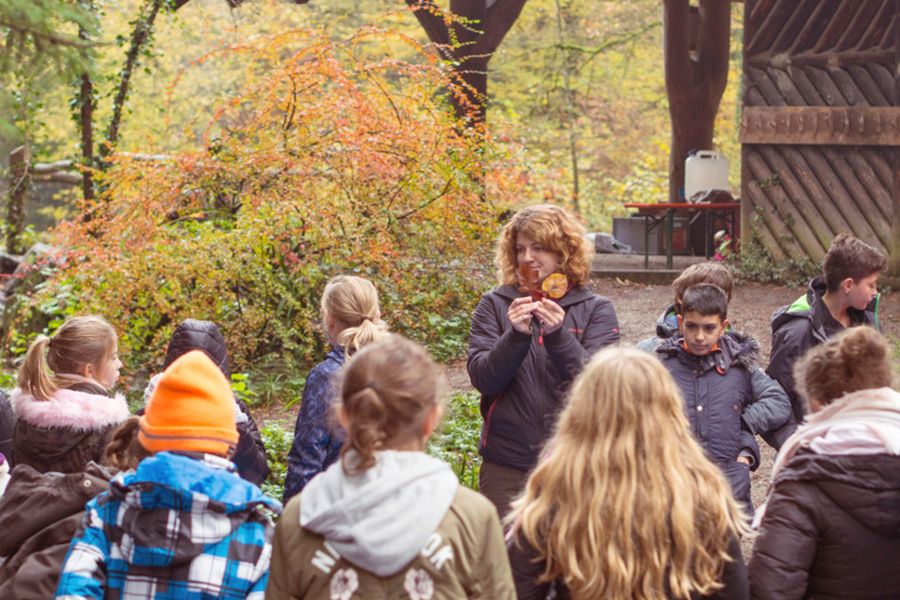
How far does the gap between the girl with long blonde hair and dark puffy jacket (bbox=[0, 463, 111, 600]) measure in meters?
1.45

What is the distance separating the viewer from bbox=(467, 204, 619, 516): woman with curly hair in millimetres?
4258

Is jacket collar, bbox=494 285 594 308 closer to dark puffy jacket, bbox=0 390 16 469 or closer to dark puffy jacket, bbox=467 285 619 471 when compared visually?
dark puffy jacket, bbox=467 285 619 471

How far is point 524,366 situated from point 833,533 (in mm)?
1491

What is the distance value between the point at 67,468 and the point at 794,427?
114 inches

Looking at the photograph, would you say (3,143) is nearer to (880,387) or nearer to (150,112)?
(150,112)

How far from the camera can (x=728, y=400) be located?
14.6ft

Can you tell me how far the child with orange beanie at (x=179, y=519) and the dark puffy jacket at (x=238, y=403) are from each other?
146cm

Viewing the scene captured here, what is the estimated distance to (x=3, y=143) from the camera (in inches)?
727

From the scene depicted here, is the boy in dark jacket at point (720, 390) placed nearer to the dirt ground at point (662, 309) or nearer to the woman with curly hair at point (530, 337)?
the woman with curly hair at point (530, 337)

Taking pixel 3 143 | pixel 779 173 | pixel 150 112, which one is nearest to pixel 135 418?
pixel 779 173

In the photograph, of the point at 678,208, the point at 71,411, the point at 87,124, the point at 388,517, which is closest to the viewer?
the point at 388,517

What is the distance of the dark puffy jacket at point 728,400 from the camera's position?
443cm

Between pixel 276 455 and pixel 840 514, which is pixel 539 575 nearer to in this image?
pixel 840 514

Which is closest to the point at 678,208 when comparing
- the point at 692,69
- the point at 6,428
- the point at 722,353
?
the point at 692,69
